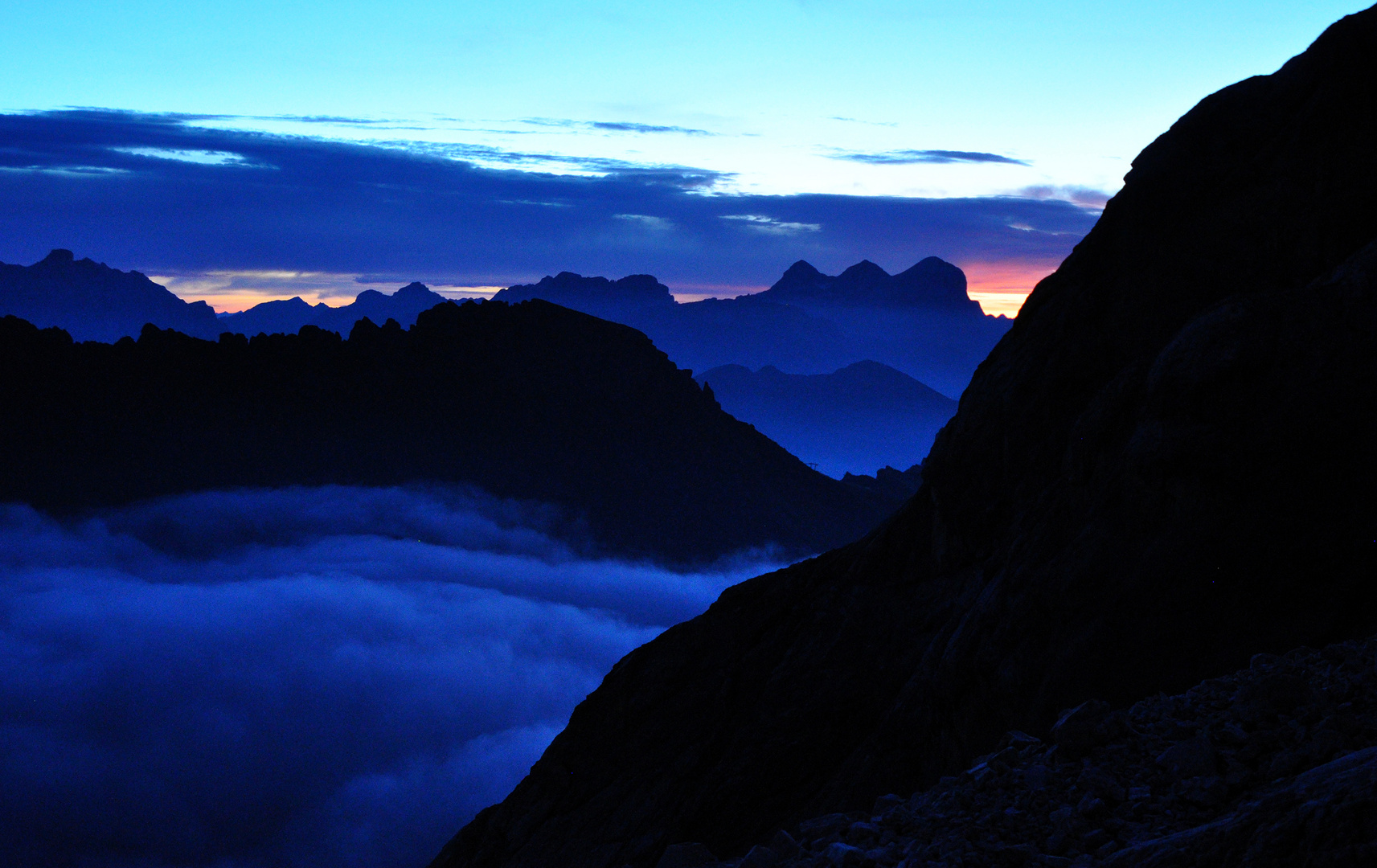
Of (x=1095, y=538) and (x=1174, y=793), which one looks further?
(x=1095, y=538)

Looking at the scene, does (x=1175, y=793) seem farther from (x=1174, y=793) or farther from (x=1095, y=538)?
(x=1095, y=538)

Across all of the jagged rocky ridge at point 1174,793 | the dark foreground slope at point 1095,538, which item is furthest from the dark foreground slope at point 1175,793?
the dark foreground slope at point 1095,538

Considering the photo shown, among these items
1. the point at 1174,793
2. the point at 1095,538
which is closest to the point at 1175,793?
the point at 1174,793

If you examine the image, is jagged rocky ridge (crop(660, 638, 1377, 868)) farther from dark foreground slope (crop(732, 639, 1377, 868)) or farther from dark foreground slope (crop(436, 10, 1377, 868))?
dark foreground slope (crop(436, 10, 1377, 868))

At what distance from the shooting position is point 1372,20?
23.9 metres

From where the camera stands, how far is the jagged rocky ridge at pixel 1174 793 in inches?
291

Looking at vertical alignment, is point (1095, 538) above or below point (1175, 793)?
above

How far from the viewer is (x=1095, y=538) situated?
747 inches

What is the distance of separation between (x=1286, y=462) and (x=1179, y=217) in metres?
9.67

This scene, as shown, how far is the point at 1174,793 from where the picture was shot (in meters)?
9.66

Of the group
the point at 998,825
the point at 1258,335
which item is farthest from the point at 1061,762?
the point at 1258,335

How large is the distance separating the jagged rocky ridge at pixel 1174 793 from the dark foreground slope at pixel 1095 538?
4.02 metres

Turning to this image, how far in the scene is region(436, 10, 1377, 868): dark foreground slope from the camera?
16.5 meters

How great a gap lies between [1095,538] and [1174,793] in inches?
388
